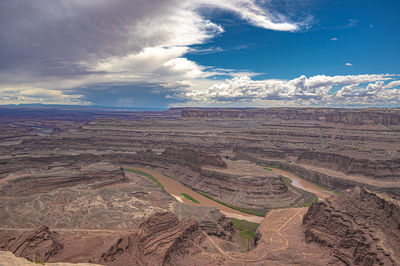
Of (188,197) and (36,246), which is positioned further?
(188,197)

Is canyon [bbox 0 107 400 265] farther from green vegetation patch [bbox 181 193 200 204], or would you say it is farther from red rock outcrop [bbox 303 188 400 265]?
green vegetation patch [bbox 181 193 200 204]

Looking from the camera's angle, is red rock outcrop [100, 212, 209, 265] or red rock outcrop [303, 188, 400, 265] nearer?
red rock outcrop [100, 212, 209, 265]

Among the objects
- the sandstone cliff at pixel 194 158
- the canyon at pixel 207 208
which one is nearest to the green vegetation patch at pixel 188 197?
the canyon at pixel 207 208

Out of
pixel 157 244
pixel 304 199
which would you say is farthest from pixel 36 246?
pixel 304 199

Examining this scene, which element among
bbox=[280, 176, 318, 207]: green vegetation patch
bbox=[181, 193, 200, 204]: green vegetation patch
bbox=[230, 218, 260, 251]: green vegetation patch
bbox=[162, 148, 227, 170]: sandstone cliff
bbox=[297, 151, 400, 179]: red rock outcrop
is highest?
bbox=[162, 148, 227, 170]: sandstone cliff

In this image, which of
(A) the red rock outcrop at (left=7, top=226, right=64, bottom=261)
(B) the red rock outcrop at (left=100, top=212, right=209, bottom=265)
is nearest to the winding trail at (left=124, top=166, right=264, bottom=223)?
(B) the red rock outcrop at (left=100, top=212, right=209, bottom=265)

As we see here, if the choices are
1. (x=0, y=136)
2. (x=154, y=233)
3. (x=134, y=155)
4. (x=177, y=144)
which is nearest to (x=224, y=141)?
(x=177, y=144)

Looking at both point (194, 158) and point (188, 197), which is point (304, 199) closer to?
point (188, 197)
